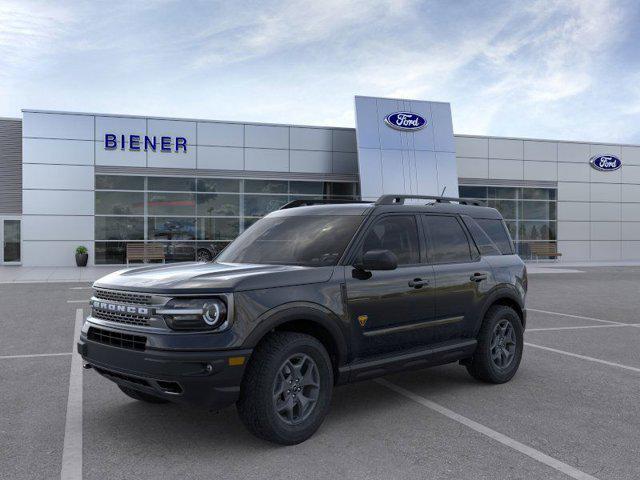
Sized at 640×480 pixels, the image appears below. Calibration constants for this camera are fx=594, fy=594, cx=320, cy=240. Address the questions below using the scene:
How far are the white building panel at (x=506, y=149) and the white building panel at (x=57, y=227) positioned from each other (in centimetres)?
1958

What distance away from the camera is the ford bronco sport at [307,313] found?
3990mm

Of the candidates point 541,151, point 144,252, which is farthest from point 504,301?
point 541,151

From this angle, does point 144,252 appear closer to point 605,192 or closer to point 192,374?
point 192,374

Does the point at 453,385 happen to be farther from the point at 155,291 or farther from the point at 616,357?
the point at 155,291

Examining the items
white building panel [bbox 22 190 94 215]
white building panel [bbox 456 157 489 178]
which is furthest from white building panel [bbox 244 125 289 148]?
white building panel [bbox 456 157 489 178]

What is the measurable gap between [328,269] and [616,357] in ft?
15.7

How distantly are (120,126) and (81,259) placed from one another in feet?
19.1

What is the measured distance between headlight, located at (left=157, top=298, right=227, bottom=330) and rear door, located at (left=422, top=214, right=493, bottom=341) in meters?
2.22

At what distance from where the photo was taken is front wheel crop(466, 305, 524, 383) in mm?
5882

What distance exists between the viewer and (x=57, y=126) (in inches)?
967

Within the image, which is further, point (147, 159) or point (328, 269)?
point (147, 159)

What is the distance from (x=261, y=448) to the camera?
13.8 ft

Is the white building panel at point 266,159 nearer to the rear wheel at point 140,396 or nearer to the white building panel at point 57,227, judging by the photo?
the white building panel at point 57,227

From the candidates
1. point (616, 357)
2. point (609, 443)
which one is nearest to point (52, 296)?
point (616, 357)
